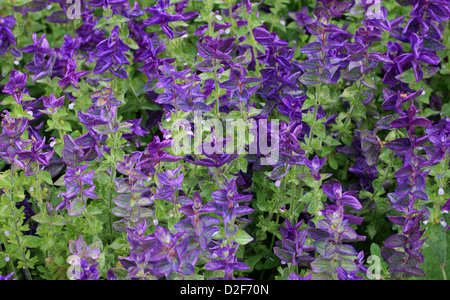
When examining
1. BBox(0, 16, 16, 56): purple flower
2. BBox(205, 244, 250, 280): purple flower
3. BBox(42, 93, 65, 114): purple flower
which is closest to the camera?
BBox(205, 244, 250, 280): purple flower

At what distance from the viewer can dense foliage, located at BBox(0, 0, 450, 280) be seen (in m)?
1.53

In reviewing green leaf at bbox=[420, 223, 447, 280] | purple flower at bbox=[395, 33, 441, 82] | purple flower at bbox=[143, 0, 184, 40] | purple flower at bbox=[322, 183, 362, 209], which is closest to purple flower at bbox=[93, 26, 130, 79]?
purple flower at bbox=[143, 0, 184, 40]

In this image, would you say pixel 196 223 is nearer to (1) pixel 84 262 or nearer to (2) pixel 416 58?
(1) pixel 84 262

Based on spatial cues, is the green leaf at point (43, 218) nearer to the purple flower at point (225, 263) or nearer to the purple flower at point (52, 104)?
the purple flower at point (52, 104)

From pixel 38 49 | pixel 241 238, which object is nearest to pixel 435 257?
pixel 241 238

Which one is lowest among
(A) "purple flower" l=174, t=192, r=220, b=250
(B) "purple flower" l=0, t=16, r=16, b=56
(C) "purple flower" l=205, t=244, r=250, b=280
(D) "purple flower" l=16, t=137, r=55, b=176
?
(C) "purple flower" l=205, t=244, r=250, b=280

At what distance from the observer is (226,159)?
1.62 m

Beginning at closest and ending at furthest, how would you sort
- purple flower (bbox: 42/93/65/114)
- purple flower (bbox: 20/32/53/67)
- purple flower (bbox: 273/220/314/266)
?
purple flower (bbox: 273/220/314/266)
purple flower (bbox: 42/93/65/114)
purple flower (bbox: 20/32/53/67)

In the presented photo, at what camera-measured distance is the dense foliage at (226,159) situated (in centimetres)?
153

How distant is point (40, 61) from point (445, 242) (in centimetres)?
170

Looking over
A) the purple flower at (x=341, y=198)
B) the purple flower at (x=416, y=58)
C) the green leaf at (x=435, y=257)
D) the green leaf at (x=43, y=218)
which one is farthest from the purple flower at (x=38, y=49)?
the green leaf at (x=435, y=257)

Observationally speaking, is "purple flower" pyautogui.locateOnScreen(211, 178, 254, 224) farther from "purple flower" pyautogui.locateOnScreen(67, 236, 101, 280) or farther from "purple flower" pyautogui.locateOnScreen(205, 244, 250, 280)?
"purple flower" pyautogui.locateOnScreen(67, 236, 101, 280)
